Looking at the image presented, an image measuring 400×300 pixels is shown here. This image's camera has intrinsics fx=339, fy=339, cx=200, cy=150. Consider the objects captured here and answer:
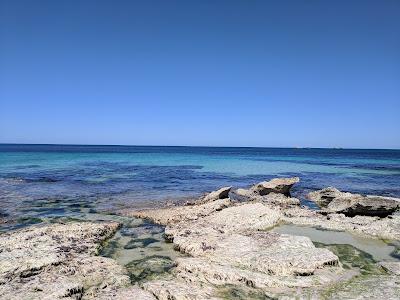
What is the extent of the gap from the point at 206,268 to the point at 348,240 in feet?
20.6

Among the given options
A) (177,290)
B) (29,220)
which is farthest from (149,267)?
(29,220)

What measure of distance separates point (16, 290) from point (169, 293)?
325 centimetres

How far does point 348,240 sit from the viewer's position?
39.7ft

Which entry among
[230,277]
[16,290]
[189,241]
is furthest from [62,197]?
Answer: [230,277]

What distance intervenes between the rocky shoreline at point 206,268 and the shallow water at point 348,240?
442 millimetres

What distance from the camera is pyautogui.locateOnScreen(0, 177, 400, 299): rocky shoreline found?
737 centimetres

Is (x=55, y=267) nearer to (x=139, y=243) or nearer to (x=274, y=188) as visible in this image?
(x=139, y=243)

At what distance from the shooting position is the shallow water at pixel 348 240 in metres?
10.7

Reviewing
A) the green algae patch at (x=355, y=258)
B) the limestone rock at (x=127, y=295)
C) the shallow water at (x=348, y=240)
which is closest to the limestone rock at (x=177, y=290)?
the limestone rock at (x=127, y=295)

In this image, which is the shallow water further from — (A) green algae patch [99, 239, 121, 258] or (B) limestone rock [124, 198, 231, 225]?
(A) green algae patch [99, 239, 121, 258]

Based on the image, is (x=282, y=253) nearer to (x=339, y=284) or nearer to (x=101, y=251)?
(x=339, y=284)

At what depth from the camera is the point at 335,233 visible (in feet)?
42.7

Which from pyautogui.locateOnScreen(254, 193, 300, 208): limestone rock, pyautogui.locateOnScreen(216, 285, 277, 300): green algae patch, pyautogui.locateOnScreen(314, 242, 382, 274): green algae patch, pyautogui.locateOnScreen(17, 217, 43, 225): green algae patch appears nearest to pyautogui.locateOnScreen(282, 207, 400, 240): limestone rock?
pyautogui.locateOnScreen(314, 242, 382, 274): green algae patch

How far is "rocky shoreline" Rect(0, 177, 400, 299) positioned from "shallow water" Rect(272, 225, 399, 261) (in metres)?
0.44
